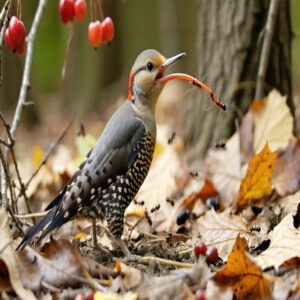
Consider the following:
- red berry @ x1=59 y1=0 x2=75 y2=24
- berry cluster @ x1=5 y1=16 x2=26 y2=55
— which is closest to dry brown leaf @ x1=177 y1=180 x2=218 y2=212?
red berry @ x1=59 y1=0 x2=75 y2=24

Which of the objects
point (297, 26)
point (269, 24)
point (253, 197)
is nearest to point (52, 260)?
point (253, 197)

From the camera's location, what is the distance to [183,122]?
627 cm

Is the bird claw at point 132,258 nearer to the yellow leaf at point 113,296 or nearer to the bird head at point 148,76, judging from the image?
the yellow leaf at point 113,296

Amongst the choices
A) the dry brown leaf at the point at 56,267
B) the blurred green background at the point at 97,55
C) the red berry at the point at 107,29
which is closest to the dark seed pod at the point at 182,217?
the dry brown leaf at the point at 56,267

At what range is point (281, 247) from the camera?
10.5ft

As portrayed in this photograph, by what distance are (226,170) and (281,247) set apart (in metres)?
1.64

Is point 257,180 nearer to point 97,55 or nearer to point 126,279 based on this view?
point 126,279

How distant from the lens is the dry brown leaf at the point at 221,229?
364cm

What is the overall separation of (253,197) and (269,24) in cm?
156

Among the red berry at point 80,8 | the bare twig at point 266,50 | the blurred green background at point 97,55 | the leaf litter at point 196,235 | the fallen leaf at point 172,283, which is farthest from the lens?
the blurred green background at point 97,55

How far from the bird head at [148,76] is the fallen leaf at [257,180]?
73 centimetres

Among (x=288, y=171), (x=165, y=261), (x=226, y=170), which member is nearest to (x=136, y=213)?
(x=226, y=170)

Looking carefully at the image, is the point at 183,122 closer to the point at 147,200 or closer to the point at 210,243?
the point at 147,200

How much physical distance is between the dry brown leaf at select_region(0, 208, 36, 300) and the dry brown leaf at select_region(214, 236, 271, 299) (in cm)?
87
